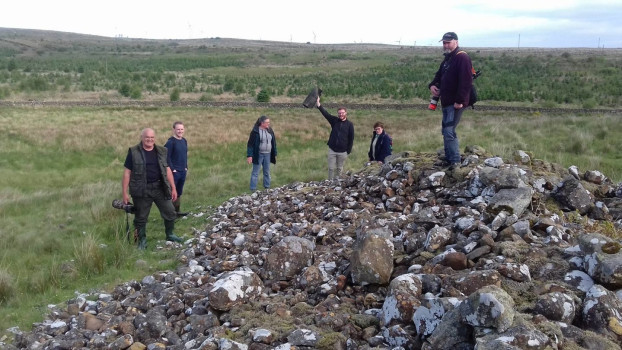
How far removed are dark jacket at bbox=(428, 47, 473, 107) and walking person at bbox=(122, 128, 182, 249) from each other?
438 cm

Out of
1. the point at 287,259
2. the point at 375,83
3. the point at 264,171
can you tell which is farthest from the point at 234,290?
the point at 375,83

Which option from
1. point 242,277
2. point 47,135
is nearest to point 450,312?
point 242,277

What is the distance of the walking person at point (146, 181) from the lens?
7.91 meters

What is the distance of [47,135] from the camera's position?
23031 millimetres

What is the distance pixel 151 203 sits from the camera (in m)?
8.27

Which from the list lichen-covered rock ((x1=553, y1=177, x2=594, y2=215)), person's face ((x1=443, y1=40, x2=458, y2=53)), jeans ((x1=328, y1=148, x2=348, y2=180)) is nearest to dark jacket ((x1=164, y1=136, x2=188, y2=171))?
jeans ((x1=328, y1=148, x2=348, y2=180))

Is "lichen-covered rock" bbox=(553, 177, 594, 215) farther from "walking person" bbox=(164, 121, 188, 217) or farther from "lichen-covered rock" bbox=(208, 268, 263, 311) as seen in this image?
"walking person" bbox=(164, 121, 188, 217)

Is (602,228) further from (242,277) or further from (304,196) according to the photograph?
(304,196)

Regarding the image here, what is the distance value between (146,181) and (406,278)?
16.1 ft

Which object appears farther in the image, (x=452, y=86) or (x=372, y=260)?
(x=452, y=86)

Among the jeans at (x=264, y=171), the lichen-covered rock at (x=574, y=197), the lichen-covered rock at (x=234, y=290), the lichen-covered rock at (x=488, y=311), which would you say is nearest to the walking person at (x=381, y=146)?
the jeans at (x=264, y=171)

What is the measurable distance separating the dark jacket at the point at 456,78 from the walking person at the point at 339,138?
3535 millimetres

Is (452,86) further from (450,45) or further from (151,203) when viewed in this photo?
(151,203)

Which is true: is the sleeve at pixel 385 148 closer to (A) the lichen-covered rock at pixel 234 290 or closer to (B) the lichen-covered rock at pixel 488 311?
(A) the lichen-covered rock at pixel 234 290
